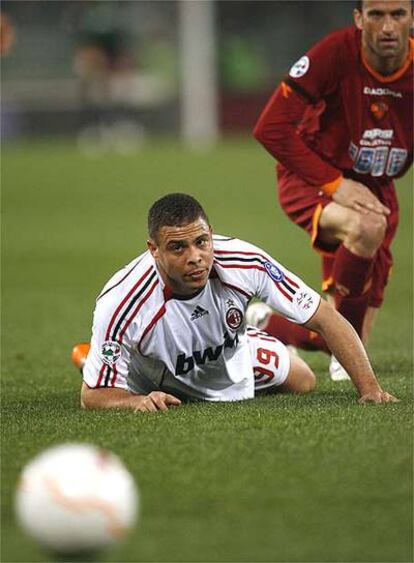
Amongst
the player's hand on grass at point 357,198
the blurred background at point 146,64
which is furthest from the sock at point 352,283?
the blurred background at point 146,64

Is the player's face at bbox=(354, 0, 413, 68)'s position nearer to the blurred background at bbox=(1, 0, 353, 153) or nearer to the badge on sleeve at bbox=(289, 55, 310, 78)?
the badge on sleeve at bbox=(289, 55, 310, 78)

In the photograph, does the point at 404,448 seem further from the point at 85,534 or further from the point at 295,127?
the point at 295,127

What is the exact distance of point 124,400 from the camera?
637cm

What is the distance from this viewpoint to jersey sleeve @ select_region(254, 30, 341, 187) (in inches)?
301

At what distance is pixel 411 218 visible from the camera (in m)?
18.1

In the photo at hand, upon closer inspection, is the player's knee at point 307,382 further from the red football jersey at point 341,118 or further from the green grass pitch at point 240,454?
the red football jersey at point 341,118

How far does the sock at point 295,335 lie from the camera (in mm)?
8164

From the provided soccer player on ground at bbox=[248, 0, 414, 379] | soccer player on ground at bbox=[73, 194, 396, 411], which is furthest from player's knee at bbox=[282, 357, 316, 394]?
soccer player on ground at bbox=[73, 194, 396, 411]

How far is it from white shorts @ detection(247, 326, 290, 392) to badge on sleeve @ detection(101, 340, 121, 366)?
0.92m

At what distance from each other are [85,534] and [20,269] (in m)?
10.3

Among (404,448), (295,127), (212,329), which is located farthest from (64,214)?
(404,448)

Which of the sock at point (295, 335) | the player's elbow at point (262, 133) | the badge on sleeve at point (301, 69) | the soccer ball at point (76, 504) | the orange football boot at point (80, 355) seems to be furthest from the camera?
the sock at point (295, 335)

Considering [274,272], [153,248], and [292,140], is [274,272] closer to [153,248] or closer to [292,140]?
[153,248]

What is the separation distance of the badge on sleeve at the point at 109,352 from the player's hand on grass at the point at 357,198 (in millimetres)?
1820
